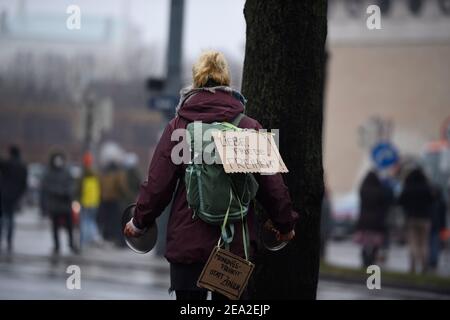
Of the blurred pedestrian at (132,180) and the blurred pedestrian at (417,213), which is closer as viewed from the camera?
the blurred pedestrian at (417,213)

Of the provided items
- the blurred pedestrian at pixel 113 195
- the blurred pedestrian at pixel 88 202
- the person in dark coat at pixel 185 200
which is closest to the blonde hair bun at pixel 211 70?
the person in dark coat at pixel 185 200

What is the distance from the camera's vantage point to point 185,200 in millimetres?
5832

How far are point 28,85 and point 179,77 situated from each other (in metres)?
51.6

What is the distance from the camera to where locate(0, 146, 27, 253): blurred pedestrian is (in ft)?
68.1

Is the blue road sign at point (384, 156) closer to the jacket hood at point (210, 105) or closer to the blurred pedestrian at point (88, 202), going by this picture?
the blurred pedestrian at point (88, 202)

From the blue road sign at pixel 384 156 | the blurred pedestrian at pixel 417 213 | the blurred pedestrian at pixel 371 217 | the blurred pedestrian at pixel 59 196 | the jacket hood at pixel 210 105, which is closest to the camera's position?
the jacket hood at pixel 210 105

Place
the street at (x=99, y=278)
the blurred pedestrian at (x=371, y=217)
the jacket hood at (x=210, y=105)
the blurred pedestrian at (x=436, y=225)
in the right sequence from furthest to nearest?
the blurred pedestrian at (x=436, y=225), the blurred pedestrian at (x=371, y=217), the street at (x=99, y=278), the jacket hood at (x=210, y=105)

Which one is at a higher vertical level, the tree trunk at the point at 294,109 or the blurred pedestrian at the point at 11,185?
the tree trunk at the point at 294,109

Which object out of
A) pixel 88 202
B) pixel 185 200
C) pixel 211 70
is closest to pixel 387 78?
pixel 88 202

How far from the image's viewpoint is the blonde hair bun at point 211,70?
5988 mm

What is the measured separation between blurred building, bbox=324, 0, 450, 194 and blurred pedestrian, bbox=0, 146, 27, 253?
25.5 meters

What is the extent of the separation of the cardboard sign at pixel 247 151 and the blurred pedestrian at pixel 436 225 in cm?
1533

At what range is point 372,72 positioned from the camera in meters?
46.4

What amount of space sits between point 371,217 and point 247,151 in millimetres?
13802
